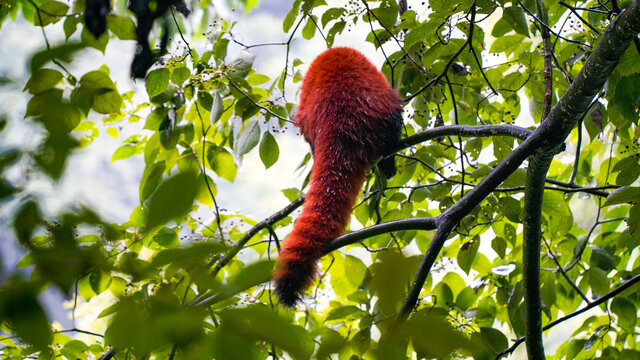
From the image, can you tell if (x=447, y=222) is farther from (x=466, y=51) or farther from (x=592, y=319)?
(x=592, y=319)

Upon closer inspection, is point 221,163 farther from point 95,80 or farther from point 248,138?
point 95,80

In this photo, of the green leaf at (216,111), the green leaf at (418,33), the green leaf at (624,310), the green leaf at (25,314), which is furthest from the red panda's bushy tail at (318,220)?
the green leaf at (624,310)

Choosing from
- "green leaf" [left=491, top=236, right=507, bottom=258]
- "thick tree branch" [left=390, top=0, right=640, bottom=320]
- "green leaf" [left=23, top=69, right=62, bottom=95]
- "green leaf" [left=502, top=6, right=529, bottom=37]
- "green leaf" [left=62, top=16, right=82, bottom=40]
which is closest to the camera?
"green leaf" [left=23, top=69, right=62, bottom=95]

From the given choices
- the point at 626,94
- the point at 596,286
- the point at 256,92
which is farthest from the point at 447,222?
the point at 256,92

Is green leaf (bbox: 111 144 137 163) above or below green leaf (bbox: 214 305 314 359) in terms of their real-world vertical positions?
above

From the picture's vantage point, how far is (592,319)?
6.72 feet

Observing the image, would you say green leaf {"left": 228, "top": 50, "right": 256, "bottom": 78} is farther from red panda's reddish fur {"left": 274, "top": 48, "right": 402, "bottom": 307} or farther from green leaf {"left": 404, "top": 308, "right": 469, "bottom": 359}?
green leaf {"left": 404, "top": 308, "right": 469, "bottom": 359}

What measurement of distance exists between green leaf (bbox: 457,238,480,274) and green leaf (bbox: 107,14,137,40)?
1283 millimetres

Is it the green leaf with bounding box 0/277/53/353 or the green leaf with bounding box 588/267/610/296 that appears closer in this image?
the green leaf with bounding box 0/277/53/353

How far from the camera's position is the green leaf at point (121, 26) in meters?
0.86

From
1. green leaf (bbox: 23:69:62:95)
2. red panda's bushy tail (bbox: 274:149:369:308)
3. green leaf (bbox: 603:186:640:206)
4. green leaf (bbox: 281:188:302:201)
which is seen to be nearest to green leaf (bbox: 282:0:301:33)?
red panda's bushy tail (bbox: 274:149:369:308)

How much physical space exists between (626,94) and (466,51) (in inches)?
24.2

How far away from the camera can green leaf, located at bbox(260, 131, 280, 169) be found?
1954mm

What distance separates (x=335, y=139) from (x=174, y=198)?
56.2 inches
